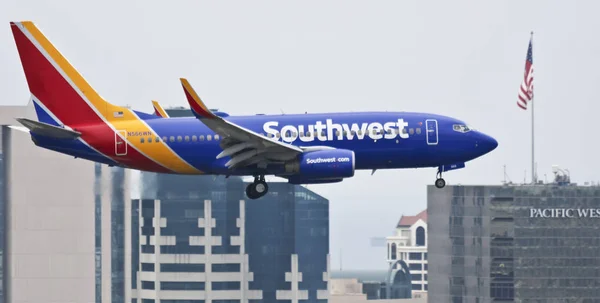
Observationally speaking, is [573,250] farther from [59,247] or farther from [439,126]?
[439,126]

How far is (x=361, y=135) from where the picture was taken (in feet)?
291

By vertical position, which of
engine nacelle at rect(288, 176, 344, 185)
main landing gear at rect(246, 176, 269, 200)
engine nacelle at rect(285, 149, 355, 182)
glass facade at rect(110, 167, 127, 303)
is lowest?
glass facade at rect(110, 167, 127, 303)

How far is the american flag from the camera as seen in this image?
15700 cm

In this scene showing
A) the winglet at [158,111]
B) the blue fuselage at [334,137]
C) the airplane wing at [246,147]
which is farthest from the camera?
the winglet at [158,111]

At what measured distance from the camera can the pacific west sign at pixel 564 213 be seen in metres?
196

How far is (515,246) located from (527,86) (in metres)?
37.7

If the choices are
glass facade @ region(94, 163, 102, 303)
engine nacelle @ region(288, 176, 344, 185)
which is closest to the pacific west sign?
glass facade @ region(94, 163, 102, 303)

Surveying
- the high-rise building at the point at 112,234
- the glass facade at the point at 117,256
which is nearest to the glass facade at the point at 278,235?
the high-rise building at the point at 112,234

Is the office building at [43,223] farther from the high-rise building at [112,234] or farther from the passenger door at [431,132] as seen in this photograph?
the passenger door at [431,132]

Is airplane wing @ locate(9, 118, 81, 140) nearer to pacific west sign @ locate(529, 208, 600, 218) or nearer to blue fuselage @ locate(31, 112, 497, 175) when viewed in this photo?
blue fuselage @ locate(31, 112, 497, 175)

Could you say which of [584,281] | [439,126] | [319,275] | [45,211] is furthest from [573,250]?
A: [439,126]

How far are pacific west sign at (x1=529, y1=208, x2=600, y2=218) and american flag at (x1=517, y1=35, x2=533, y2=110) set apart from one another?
3390 centimetres

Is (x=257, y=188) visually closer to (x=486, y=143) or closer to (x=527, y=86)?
(x=486, y=143)

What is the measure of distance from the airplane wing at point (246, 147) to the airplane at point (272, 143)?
57mm
